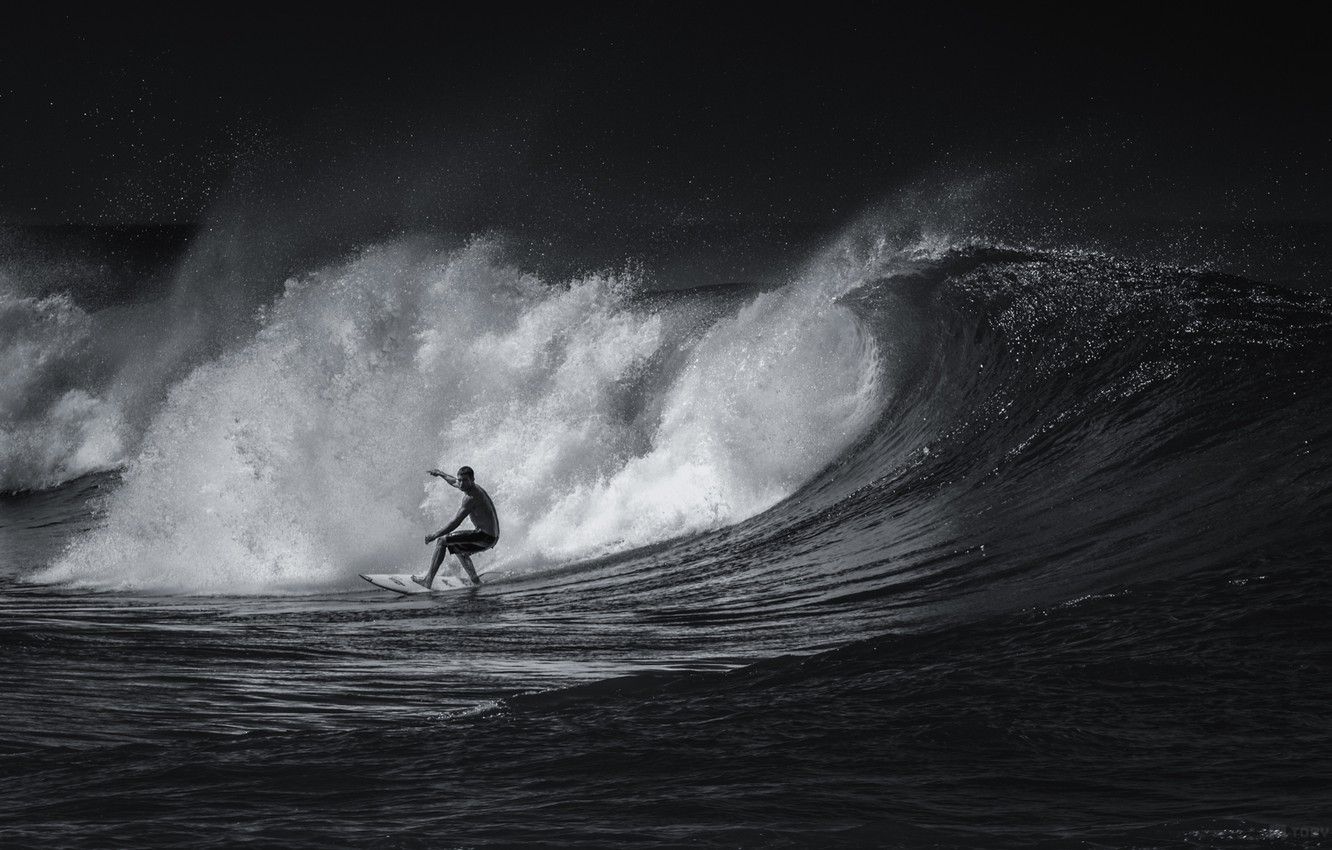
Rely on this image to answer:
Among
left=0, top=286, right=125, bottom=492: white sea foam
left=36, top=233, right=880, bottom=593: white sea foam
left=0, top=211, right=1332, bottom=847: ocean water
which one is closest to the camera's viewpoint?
left=0, top=211, right=1332, bottom=847: ocean water

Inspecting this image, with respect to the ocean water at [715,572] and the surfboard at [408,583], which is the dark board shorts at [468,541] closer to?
the surfboard at [408,583]

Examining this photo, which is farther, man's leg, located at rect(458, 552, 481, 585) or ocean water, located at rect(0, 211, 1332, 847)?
man's leg, located at rect(458, 552, 481, 585)

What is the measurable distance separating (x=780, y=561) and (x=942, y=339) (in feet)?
18.5

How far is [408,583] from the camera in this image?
32.2ft

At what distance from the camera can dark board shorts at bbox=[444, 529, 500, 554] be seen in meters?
9.99

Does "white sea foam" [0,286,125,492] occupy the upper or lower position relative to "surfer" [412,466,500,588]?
A: upper

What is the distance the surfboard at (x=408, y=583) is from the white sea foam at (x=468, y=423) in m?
0.87

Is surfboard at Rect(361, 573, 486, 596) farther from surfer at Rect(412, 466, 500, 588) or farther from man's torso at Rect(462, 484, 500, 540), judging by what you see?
man's torso at Rect(462, 484, 500, 540)

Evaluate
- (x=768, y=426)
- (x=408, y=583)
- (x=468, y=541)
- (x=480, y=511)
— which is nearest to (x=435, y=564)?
(x=408, y=583)

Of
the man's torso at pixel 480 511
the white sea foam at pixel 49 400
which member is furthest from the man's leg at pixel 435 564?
the white sea foam at pixel 49 400

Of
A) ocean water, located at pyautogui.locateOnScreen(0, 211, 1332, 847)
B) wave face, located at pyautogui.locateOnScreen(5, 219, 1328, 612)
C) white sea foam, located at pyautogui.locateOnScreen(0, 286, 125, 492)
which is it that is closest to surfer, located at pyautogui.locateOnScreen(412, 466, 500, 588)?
ocean water, located at pyautogui.locateOnScreen(0, 211, 1332, 847)

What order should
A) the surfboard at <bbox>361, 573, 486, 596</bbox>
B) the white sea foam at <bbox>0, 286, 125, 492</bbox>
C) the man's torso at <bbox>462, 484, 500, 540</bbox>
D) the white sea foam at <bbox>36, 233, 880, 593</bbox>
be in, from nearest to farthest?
the surfboard at <bbox>361, 573, 486, 596</bbox>, the man's torso at <bbox>462, 484, 500, 540</bbox>, the white sea foam at <bbox>36, 233, 880, 593</bbox>, the white sea foam at <bbox>0, 286, 125, 492</bbox>

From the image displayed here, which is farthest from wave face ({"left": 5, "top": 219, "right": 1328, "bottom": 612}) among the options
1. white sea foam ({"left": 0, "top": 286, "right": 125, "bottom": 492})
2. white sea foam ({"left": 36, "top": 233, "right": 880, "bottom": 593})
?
white sea foam ({"left": 0, "top": 286, "right": 125, "bottom": 492})

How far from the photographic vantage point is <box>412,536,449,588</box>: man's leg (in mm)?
9758
